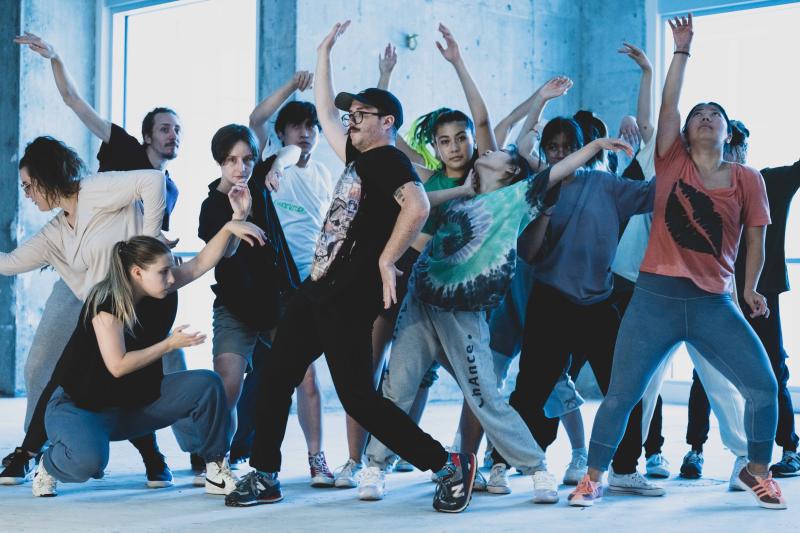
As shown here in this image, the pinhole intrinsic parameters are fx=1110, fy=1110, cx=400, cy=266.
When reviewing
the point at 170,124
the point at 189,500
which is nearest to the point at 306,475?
the point at 189,500

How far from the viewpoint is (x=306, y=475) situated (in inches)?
165

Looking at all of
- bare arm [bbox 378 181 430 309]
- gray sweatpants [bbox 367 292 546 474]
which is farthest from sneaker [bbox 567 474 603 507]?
bare arm [bbox 378 181 430 309]

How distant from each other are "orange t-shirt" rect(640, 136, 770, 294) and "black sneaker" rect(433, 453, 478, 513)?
864 mm

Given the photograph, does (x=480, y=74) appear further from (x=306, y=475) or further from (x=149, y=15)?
(x=306, y=475)

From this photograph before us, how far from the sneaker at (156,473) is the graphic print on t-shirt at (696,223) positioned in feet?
6.27

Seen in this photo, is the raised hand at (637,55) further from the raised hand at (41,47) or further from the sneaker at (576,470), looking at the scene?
the raised hand at (41,47)

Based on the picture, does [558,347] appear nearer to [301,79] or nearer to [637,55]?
[637,55]

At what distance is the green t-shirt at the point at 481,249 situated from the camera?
363cm

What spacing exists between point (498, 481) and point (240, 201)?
1.29 metres

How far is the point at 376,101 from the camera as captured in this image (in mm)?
3455

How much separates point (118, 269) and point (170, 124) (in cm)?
102

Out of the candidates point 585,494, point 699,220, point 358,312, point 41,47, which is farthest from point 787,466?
point 41,47

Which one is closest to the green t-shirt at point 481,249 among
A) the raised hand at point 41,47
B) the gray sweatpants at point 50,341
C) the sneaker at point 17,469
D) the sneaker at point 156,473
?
the sneaker at point 156,473

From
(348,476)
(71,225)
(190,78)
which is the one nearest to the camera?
(348,476)
